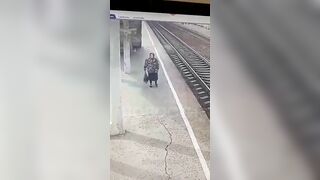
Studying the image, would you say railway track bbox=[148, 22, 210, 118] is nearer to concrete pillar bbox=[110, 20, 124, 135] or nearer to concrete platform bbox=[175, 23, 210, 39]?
concrete platform bbox=[175, 23, 210, 39]

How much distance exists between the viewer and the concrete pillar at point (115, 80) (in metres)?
1.01

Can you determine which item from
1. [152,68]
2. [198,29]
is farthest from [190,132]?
[198,29]

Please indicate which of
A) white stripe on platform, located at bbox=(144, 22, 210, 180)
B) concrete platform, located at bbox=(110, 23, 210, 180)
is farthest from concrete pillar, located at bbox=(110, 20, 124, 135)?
white stripe on platform, located at bbox=(144, 22, 210, 180)

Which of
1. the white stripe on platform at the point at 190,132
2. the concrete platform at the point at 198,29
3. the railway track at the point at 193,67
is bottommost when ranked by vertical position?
the white stripe on platform at the point at 190,132

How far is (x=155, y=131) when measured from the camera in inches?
41.7

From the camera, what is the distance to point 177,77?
1108 millimetres

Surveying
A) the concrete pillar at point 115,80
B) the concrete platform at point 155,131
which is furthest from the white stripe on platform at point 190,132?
the concrete pillar at point 115,80

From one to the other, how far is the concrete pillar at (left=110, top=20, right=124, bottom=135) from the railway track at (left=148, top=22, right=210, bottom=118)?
0.59 ft

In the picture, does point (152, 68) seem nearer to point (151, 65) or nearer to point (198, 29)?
point (151, 65)

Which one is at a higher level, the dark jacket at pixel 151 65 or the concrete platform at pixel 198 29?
the concrete platform at pixel 198 29

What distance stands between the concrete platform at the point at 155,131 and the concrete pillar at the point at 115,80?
16mm

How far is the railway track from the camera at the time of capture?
3.65ft

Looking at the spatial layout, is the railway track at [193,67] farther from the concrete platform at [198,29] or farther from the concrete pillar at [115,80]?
the concrete pillar at [115,80]
